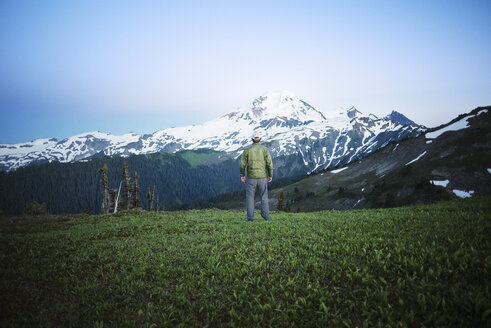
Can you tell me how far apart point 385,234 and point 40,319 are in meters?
A: 9.48

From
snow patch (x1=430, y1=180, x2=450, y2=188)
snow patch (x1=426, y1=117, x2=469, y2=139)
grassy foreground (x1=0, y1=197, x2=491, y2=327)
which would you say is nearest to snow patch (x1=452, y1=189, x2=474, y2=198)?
snow patch (x1=430, y1=180, x2=450, y2=188)

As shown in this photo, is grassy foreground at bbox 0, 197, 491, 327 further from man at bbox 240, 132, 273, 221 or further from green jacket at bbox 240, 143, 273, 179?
green jacket at bbox 240, 143, 273, 179

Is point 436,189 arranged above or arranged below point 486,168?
below

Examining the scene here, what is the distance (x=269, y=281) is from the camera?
5.63m

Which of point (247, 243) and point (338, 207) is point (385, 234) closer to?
point (247, 243)

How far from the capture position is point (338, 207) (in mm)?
→ 109625

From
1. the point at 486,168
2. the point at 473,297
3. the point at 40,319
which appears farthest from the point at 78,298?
the point at 486,168

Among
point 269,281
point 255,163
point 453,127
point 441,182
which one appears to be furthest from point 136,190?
point 453,127

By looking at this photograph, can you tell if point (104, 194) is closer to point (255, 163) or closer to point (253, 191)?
point (253, 191)

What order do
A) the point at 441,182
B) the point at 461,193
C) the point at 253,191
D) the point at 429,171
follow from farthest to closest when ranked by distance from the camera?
the point at 429,171, the point at 441,182, the point at 461,193, the point at 253,191

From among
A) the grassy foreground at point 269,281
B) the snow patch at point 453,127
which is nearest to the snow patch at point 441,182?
the snow patch at point 453,127

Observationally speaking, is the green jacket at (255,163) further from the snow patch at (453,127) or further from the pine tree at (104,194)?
the snow patch at (453,127)

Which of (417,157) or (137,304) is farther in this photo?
(417,157)

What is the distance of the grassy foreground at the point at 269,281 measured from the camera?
14.0ft
